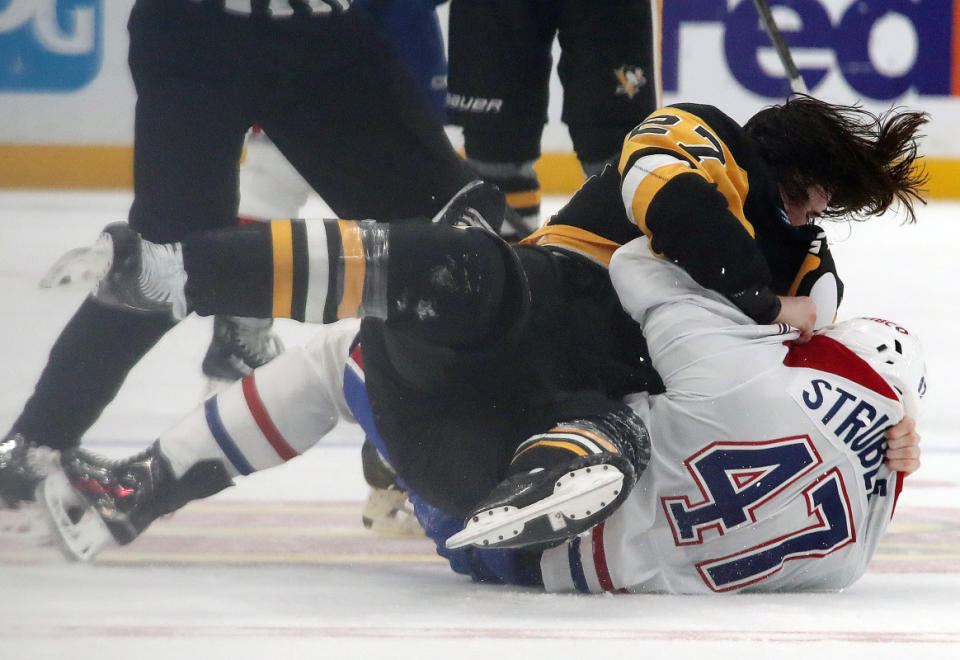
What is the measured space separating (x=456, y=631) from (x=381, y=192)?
651mm

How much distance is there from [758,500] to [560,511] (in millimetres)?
220

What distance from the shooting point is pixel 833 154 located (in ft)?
4.55

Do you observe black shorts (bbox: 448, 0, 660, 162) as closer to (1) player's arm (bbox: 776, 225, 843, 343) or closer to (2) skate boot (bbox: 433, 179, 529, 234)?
(2) skate boot (bbox: 433, 179, 529, 234)

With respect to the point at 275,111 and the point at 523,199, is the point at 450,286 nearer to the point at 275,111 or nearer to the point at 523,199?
the point at 275,111

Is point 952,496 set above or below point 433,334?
below

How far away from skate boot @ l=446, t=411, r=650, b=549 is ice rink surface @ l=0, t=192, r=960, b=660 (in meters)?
0.08

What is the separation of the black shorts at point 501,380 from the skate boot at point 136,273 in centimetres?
24

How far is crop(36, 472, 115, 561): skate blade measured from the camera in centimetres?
139

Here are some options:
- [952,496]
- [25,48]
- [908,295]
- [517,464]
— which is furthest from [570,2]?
[25,48]

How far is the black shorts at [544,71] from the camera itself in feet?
6.86

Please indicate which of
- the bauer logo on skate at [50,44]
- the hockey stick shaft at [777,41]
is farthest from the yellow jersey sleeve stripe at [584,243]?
the bauer logo on skate at [50,44]

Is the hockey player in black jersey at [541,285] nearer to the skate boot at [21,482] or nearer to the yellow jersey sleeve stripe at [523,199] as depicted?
the skate boot at [21,482]

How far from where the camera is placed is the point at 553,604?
1241mm

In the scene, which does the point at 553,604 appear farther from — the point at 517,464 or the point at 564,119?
the point at 564,119
